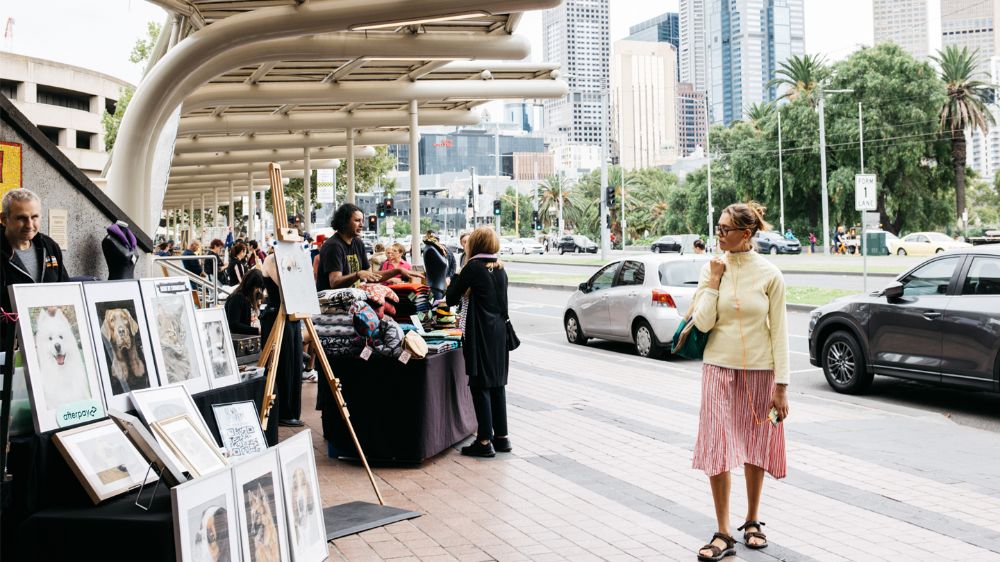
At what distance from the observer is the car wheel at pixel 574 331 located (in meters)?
16.7

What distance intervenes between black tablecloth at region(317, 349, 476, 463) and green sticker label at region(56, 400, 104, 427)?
321 centimetres

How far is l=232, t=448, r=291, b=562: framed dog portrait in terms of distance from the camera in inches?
154

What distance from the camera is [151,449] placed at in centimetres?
382

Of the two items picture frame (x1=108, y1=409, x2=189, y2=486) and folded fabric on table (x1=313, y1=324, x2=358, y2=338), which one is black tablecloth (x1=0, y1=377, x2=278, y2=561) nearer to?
picture frame (x1=108, y1=409, x2=189, y2=486)

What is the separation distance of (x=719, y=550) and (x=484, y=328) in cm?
298

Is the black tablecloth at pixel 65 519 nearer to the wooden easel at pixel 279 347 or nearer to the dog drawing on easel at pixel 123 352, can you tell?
the dog drawing on easel at pixel 123 352

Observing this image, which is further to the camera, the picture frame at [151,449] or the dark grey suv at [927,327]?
the dark grey suv at [927,327]

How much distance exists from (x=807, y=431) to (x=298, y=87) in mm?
14328

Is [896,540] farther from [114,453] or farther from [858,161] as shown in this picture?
[858,161]

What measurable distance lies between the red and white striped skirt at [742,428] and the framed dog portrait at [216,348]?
9.10ft

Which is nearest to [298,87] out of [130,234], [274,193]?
[130,234]

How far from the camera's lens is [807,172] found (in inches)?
2383

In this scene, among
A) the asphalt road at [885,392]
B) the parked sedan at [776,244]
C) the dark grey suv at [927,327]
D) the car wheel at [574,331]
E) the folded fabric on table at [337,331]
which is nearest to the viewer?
the folded fabric on table at [337,331]

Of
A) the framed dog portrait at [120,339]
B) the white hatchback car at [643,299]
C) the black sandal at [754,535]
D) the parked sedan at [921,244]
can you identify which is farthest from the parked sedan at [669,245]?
the framed dog portrait at [120,339]
